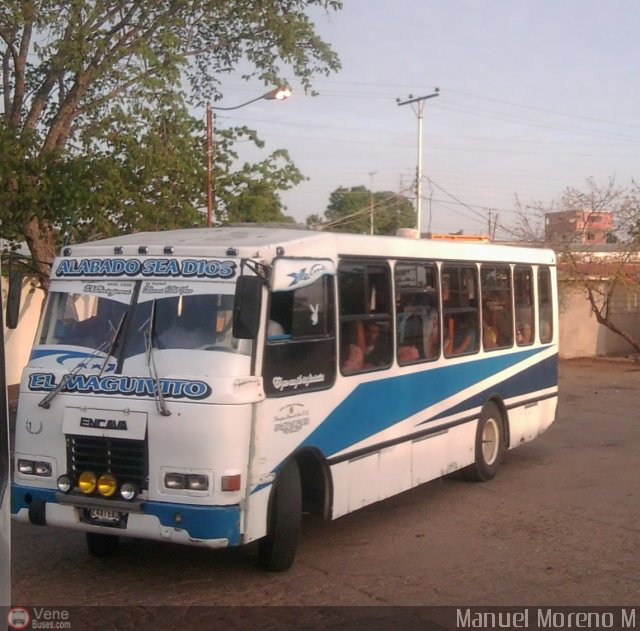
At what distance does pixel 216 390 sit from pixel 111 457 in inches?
37.1

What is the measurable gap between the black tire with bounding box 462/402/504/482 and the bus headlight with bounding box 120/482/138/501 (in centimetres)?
494

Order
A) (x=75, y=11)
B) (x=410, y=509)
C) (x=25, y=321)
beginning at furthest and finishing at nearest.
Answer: (x=25, y=321), (x=75, y=11), (x=410, y=509)

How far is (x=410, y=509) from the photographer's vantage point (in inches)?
381

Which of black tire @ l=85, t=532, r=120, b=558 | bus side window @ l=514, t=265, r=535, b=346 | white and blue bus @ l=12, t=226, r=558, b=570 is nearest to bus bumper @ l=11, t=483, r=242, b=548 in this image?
white and blue bus @ l=12, t=226, r=558, b=570

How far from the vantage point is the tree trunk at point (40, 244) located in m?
15.7

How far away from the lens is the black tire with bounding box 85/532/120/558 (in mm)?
7746

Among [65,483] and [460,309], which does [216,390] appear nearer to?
[65,483]

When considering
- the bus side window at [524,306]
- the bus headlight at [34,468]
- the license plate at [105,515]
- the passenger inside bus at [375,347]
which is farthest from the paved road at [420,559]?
the bus side window at [524,306]

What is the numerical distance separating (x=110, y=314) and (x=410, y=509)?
401 cm

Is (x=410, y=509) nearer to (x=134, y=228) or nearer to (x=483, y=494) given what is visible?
(x=483, y=494)

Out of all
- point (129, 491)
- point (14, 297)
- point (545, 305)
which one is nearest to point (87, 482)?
point (129, 491)

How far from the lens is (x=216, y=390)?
664cm

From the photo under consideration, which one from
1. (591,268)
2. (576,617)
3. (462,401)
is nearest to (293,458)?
(576,617)

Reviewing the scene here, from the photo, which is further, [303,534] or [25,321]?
[25,321]
